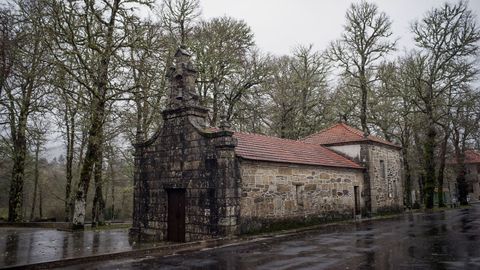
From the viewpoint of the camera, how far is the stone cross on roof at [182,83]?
15.2 metres

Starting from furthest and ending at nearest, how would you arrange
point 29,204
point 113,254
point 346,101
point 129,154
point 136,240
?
point 29,204 < point 346,101 < point 129,154 < point 136,240 < point 113,254

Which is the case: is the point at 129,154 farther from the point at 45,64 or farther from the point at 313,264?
the point at 313,264

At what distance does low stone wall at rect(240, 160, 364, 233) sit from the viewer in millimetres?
14297

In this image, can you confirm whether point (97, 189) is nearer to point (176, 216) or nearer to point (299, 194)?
point (176, 216)

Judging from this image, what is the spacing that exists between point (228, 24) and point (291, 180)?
1452 centimetres

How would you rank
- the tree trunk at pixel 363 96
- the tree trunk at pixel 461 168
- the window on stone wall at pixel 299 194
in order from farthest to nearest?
the tree trunk at pixel 461 168, the tree trunk at pixel 363 96, the window on stone wall at pixel 299 194

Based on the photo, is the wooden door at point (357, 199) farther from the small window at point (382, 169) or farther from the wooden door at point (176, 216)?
the wooden door at point (176, 216)

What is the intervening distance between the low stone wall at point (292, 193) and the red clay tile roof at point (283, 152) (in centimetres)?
28

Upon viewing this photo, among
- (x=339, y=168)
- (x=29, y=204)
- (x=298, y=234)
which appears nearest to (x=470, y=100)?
(x=339, y=168)

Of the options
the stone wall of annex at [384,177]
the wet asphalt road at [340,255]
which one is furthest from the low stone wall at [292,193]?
the stone wall of annex at [384,177]

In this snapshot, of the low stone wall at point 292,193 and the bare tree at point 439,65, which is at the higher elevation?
the bare tree at point 439,65

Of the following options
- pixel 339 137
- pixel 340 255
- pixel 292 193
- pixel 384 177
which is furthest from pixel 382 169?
pixel 340 255

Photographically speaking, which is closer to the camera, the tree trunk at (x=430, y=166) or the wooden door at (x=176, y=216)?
the wooden door at (x=176, y=216)

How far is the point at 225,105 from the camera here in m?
28.0
